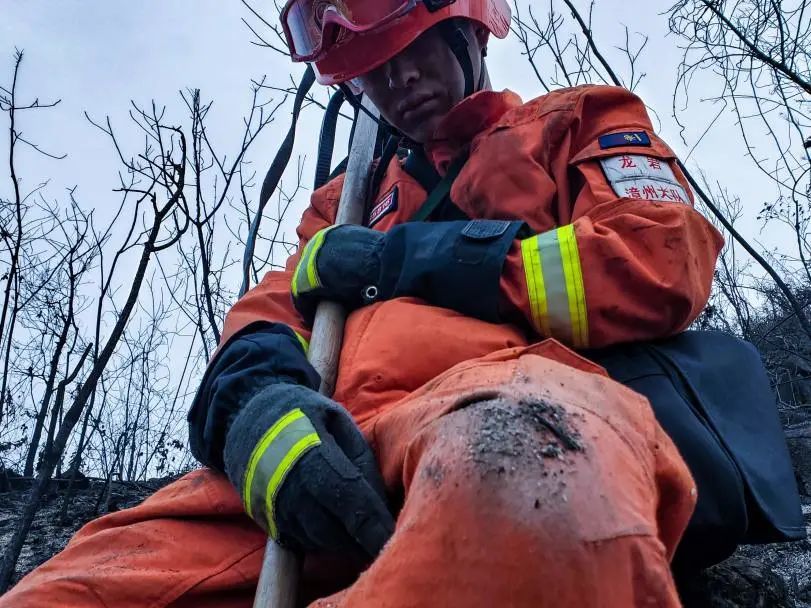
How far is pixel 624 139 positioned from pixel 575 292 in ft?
1.84

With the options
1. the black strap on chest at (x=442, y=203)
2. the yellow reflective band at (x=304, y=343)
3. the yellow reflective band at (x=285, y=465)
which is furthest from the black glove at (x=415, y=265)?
the yellow reflective band at (x=285, y=465)

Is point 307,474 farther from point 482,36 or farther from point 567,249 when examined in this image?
point 482,36

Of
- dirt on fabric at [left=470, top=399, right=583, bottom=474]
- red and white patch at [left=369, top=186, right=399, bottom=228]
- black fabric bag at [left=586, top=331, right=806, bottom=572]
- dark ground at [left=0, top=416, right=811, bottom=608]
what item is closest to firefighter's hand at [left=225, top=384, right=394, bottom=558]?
dirt on fabric at [left=470, top=399, right=583, bottom=474]

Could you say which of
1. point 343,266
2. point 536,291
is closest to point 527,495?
point 536,291

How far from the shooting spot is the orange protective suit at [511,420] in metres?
0.74

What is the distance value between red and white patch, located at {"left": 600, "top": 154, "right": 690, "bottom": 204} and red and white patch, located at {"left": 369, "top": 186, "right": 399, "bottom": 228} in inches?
29.1

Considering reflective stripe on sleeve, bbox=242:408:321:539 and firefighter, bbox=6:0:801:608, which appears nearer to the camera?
firefighter, bbox=6:0:801:608

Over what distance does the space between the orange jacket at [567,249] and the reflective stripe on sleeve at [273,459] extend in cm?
27

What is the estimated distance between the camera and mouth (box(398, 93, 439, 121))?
226 cm

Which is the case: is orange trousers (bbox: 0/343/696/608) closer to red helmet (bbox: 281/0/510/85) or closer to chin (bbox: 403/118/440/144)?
chin (bbox: 403/118/440/144)

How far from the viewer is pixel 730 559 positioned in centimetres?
213

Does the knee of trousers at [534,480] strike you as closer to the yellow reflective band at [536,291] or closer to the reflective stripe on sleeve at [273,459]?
the reflective stripe on sleeve at [273,459]

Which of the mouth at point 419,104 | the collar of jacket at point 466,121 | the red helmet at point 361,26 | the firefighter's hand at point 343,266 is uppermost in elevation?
the red helmet at point 361,26

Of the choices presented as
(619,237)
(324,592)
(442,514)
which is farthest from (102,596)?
(619,237)
